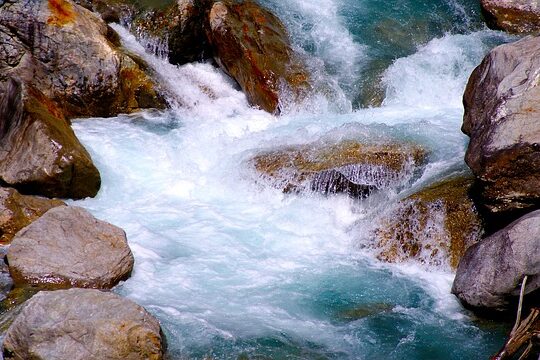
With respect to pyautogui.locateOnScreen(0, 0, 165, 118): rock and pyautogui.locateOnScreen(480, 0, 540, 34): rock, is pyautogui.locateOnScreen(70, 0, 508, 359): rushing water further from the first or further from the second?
pyautogui.locateOnScreen(0, 0, 165, 118): rock

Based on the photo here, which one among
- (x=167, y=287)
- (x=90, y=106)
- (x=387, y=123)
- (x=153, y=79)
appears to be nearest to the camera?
(x=167, y=287)

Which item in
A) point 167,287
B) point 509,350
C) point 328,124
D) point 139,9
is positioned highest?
point 139,9

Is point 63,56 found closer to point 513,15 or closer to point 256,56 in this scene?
point 256,56

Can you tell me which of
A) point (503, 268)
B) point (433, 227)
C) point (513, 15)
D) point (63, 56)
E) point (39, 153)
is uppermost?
point (513, 15)

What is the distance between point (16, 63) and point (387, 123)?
6237mm

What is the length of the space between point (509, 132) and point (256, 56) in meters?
6.03

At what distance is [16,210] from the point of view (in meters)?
7.64

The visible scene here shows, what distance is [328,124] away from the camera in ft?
35.3

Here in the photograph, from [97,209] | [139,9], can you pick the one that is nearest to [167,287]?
[97,209]

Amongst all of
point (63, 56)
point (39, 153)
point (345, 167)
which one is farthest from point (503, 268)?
point (63, 56)

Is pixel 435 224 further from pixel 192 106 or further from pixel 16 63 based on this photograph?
pixel 16 63

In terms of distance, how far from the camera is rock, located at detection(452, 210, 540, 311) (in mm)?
6230

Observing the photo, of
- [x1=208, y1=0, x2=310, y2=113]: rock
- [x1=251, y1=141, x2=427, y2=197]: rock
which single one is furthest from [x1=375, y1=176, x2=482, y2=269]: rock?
[x1=208, y1=0, x2=310, y2=113]: rock

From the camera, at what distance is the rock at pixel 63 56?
10.7 metres
